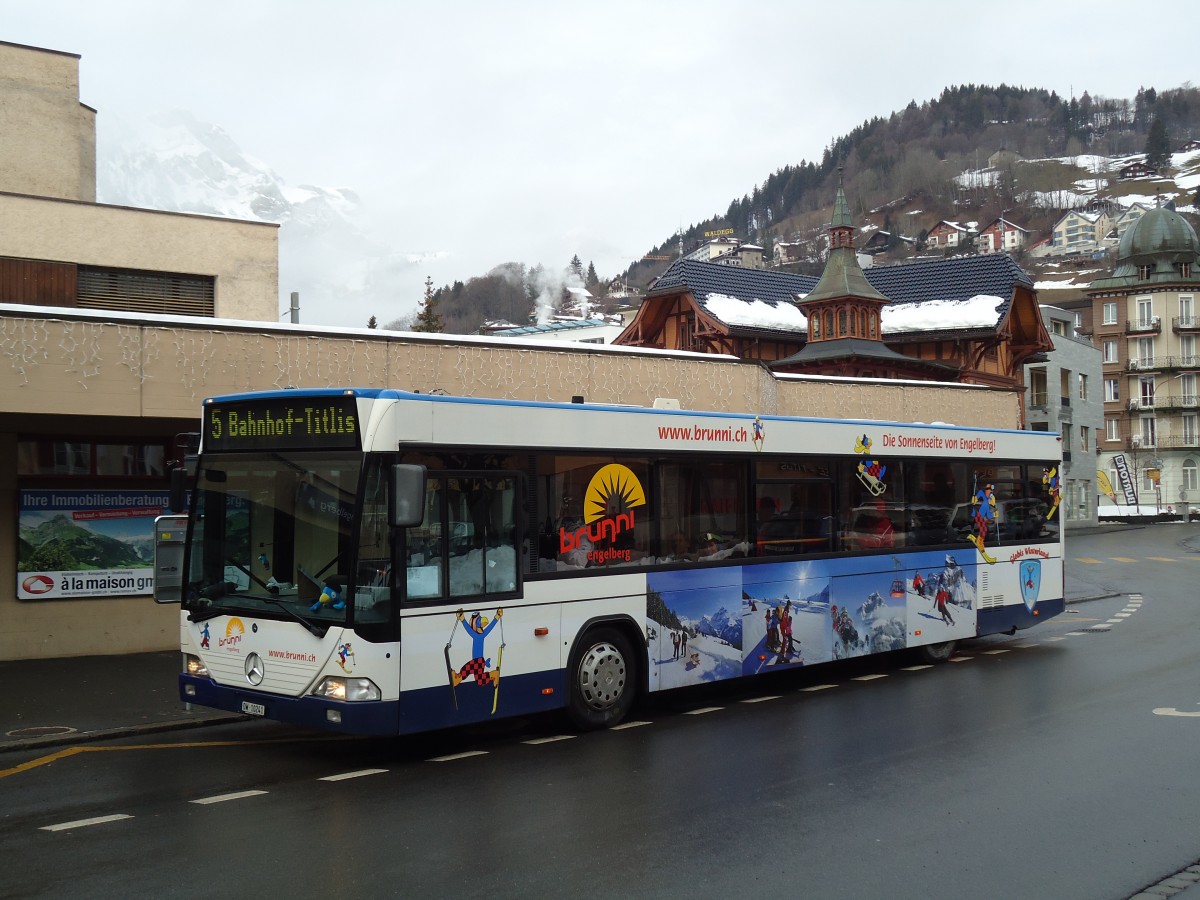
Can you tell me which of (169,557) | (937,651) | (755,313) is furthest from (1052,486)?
(755,313)

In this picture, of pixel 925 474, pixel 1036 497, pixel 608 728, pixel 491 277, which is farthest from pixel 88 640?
pixel 491 277

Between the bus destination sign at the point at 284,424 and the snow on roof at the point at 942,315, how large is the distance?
4500 centimetres

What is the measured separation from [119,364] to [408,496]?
6692 millimetres

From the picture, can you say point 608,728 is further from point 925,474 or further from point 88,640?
point 88,640

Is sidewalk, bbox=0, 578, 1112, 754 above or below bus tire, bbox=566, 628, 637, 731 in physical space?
below

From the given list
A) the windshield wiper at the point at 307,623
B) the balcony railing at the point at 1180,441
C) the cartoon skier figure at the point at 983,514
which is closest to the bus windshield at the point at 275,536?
the windshield wiper at the point at 307,623

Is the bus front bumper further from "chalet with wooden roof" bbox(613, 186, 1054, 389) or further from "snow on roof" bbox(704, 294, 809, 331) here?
"snow on roof" bbox(704, 294, 809, 331)

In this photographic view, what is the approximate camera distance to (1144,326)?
9462 cm

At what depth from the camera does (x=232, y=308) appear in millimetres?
18859

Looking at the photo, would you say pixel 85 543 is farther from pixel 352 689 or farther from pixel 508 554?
pixel 352 689

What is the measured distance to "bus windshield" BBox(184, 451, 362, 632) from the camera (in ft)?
29.6

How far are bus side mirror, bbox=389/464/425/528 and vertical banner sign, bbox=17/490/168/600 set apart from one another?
814 cm

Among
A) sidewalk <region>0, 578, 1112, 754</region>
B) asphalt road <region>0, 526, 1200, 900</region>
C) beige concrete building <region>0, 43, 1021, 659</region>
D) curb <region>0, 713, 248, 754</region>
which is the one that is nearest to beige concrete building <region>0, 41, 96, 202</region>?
beige concrete building <region>0, 43, 1021, 659</region>

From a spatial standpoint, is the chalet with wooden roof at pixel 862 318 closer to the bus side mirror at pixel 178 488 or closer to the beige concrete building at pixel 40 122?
the beige concrete building at pixel 40 122
